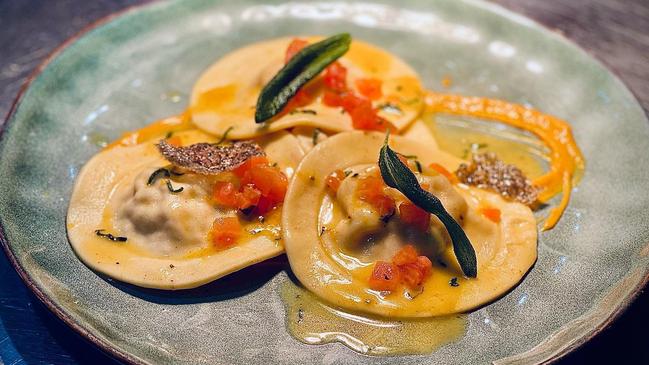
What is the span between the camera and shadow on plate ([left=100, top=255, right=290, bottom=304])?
17.7ft

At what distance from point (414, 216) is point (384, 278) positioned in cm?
63

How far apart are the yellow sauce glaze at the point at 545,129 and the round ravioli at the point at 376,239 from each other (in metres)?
0.51

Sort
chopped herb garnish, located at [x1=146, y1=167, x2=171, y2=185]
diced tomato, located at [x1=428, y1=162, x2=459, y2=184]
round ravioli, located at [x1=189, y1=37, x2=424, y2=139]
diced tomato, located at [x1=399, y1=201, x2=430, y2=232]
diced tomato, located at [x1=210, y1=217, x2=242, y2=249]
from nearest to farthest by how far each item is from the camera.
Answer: diced tomato, located at [x1=399, y1=201, x2=430, y2=232], diced tomato, located at [x1=210, y1=217, x2=242, y2=249], chopped herb garnish, located at [x1=146, y1=167, x2=171, y2=185], diced tomato, located at [x1=428, y1=162, x2=459, y2=184], round ravioli, located at [x1=189, y1=37, x2=424, y2=139]

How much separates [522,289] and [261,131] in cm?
296

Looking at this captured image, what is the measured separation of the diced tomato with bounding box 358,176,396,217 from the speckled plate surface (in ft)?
3.18

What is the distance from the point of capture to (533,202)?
21.0 ft

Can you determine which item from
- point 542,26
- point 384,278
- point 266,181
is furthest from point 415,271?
point 542,26

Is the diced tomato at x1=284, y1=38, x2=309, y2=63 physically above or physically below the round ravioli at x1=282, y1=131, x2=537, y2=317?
above

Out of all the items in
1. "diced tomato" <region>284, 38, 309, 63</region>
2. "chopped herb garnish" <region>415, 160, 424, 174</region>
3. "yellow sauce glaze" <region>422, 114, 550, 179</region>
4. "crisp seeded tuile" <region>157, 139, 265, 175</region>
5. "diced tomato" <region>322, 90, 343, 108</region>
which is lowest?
"yellow sauce glaze" <region>422, 114, 550, 179</region>

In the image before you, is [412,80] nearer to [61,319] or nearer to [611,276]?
[611,276]

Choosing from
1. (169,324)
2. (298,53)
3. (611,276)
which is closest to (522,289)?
(611,276)

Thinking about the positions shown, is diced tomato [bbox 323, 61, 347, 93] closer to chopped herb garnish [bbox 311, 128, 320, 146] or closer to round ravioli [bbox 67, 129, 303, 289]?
chopped herb garnish [bbox 311, 128, 320, 146]

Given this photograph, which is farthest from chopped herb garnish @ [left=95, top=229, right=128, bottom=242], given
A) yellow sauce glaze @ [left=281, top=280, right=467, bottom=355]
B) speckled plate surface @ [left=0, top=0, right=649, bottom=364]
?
yellow sauce glaze @ [left=281, top=280, right=467, bottom=355]

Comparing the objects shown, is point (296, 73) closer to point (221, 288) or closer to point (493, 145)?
point (493, 145)
